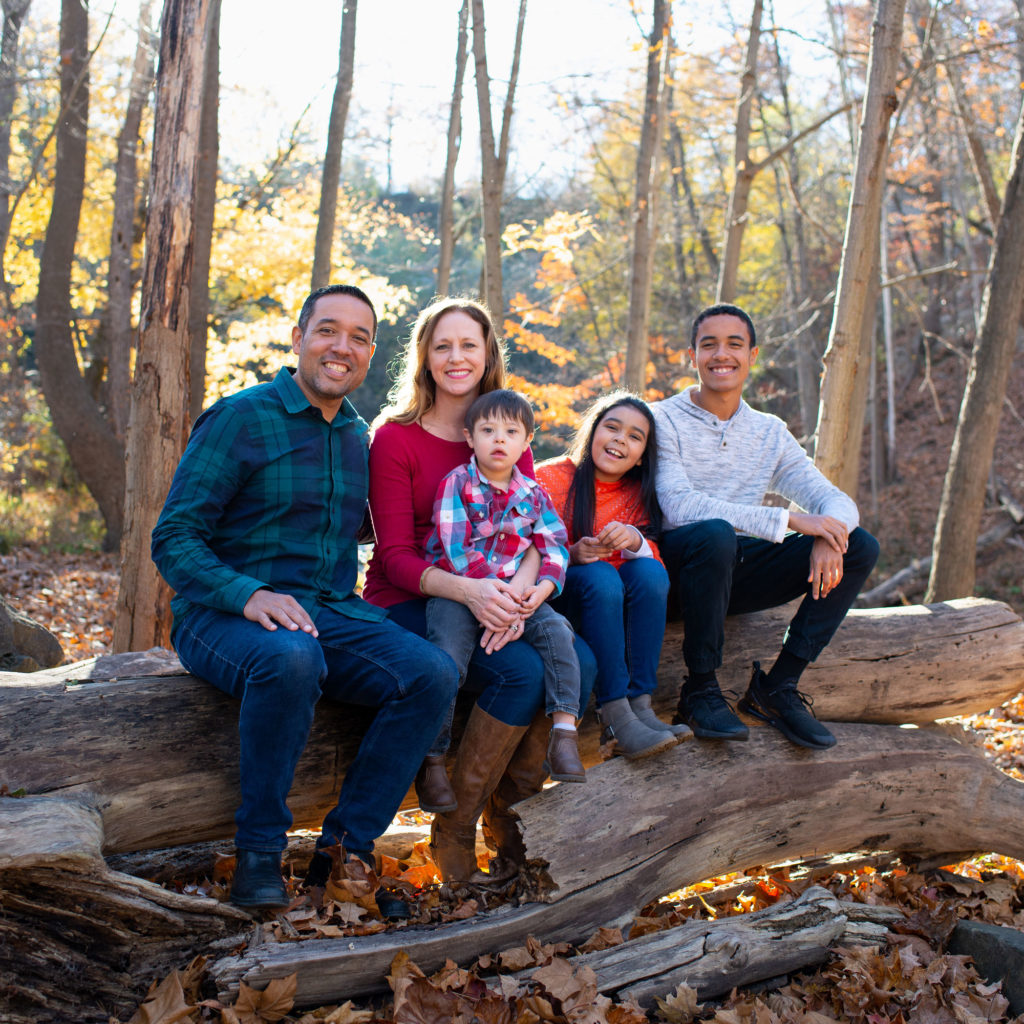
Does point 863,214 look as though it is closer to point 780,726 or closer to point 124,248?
point 780,726

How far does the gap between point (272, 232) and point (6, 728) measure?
13740 millimetres

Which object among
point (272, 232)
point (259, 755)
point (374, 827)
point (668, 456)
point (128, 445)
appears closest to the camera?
point (259, 755)

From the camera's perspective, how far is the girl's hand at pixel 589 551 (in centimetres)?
384

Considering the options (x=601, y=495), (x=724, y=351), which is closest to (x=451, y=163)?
(x=724, y=351)

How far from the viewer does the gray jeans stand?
3.40 m

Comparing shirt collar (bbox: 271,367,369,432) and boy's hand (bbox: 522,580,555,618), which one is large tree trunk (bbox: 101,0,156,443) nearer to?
shirt collar (bbox: 271,367,369,432)

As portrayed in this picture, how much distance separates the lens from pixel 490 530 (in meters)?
3.64

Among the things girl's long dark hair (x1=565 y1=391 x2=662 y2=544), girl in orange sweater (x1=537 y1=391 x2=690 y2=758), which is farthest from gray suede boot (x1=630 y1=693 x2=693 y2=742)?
girl's long dark hair (x1=565 y1=391 x2=662 y2=544)

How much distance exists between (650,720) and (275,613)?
1.53m

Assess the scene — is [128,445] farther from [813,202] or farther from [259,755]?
[813,202]

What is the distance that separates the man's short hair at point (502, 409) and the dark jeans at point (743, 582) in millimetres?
888

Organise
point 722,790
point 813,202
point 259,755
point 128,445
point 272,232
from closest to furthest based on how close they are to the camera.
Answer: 1. point 259,755
2. point 722,790
3. point 128,445
4. point 272,232
5. point 813,202

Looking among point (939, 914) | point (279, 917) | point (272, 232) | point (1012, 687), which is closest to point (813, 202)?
point (272, 232)

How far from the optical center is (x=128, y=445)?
20.9ft
